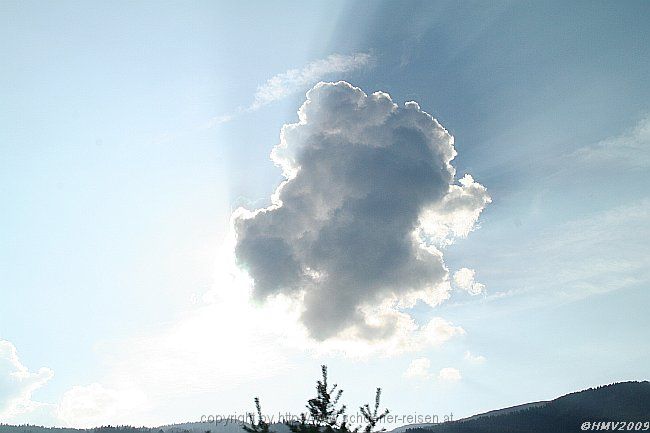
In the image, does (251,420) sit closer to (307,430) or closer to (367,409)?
(307,430)

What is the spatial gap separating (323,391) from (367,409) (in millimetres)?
2437

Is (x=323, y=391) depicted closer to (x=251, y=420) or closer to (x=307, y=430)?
(x=307, y=430)

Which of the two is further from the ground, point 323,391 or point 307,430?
point 323,391

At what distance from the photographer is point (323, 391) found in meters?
27.8

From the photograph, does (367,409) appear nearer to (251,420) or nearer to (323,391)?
A: (323,391)

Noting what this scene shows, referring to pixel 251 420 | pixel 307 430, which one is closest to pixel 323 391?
pixel 307 430

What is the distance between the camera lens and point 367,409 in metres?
27.5

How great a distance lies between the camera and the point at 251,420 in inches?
1059

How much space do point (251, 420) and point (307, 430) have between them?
288 cm

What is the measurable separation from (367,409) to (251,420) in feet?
19.5

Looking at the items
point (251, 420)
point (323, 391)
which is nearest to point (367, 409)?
point (323, 391)

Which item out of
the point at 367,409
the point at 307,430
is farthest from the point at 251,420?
the point at 367,409
